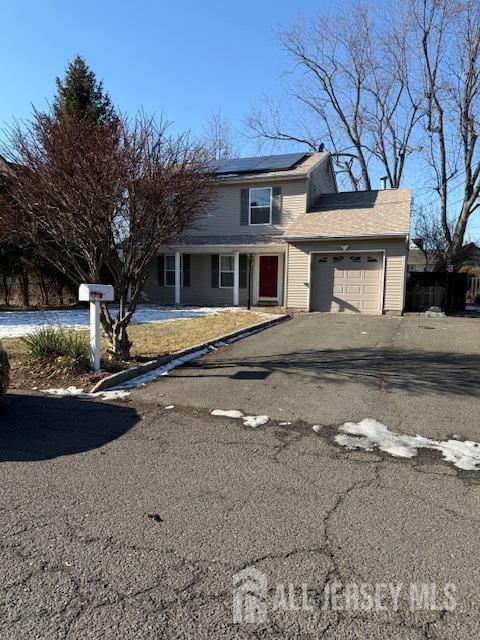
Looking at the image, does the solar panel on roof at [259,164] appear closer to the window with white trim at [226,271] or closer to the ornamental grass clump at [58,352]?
the window with white trim at [226,271]

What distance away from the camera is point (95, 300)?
6.61 m

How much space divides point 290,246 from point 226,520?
15.0 metres

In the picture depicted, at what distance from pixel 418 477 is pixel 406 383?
10.3 ft

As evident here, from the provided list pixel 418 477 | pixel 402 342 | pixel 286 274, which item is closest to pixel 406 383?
pixel 418 477

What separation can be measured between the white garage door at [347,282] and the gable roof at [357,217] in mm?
894

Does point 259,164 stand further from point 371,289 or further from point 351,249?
point 371,289


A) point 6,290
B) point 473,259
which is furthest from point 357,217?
point 473,259

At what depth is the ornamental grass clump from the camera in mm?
6625

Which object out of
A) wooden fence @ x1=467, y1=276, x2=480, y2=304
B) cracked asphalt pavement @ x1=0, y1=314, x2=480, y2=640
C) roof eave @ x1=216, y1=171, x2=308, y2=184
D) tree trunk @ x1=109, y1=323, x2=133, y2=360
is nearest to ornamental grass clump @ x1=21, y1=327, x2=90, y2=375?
tree trunk @ x1=109, y1=323, x2=133, y2=360

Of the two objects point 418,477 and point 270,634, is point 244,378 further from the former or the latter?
point 270,634

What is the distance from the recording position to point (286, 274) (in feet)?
57.1

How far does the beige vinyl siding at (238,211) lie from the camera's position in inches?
715

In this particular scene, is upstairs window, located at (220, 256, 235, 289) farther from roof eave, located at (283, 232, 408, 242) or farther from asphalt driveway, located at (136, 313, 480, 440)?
asphalt driveway, located at (136, 313, 480, 440)

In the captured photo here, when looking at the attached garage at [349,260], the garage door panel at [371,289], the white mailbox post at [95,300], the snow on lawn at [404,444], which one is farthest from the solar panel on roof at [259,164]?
the snow on lawn at [404,444]
